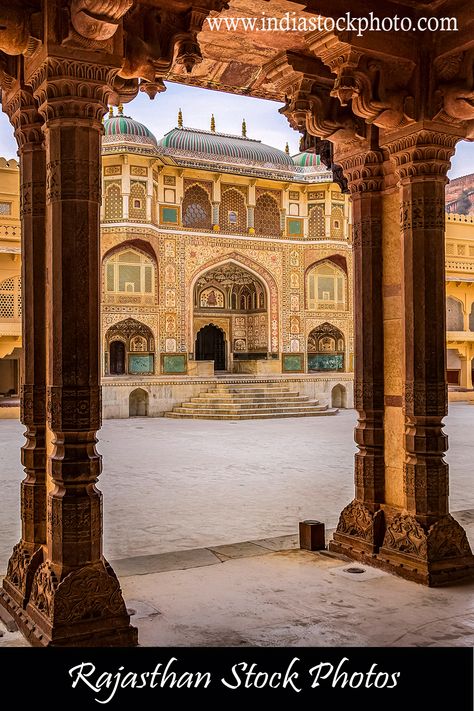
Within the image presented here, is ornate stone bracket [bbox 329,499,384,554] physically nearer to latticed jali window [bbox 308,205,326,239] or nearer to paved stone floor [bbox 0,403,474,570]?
paved stone floor [bbox 0,403,474,570]

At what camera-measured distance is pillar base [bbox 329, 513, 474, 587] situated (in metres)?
4.09

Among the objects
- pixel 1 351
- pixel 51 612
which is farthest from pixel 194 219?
pixel 51 612

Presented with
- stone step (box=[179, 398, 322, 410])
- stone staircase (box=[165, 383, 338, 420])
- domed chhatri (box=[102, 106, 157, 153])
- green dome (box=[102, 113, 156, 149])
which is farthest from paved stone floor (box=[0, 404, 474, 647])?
A: green dome (box=[102, 113, 156, 149])

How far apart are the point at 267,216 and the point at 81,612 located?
23.7m

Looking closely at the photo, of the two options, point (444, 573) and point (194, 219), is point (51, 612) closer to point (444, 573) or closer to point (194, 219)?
point (444, 573)

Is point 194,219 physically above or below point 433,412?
above

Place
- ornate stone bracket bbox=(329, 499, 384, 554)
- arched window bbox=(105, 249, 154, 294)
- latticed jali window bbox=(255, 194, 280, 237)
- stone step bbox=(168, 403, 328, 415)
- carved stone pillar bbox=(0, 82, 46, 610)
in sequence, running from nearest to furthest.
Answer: carved stone pillar bbox=(0, 82, 46, 610)
ornate stone bracket bbox=(329, 499, 384, 554)
stone step bbox=(168, 403, 328, 415)
arched window bbox=(105, 249, 154, 294)
latticed jali window bbox=(255, 194, 280, 237)

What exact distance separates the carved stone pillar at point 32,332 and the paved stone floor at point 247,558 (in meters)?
Answer: 0.51

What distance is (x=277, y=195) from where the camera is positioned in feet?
85.6

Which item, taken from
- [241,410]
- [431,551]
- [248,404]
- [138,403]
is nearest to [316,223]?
[248,404]

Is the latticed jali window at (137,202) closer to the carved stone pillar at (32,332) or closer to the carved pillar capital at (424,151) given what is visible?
the carved pillar capital at (424,151)

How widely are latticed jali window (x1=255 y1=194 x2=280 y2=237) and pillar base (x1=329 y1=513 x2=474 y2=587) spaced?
863 inches

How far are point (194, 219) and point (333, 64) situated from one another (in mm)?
20831

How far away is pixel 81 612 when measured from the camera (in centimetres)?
315
